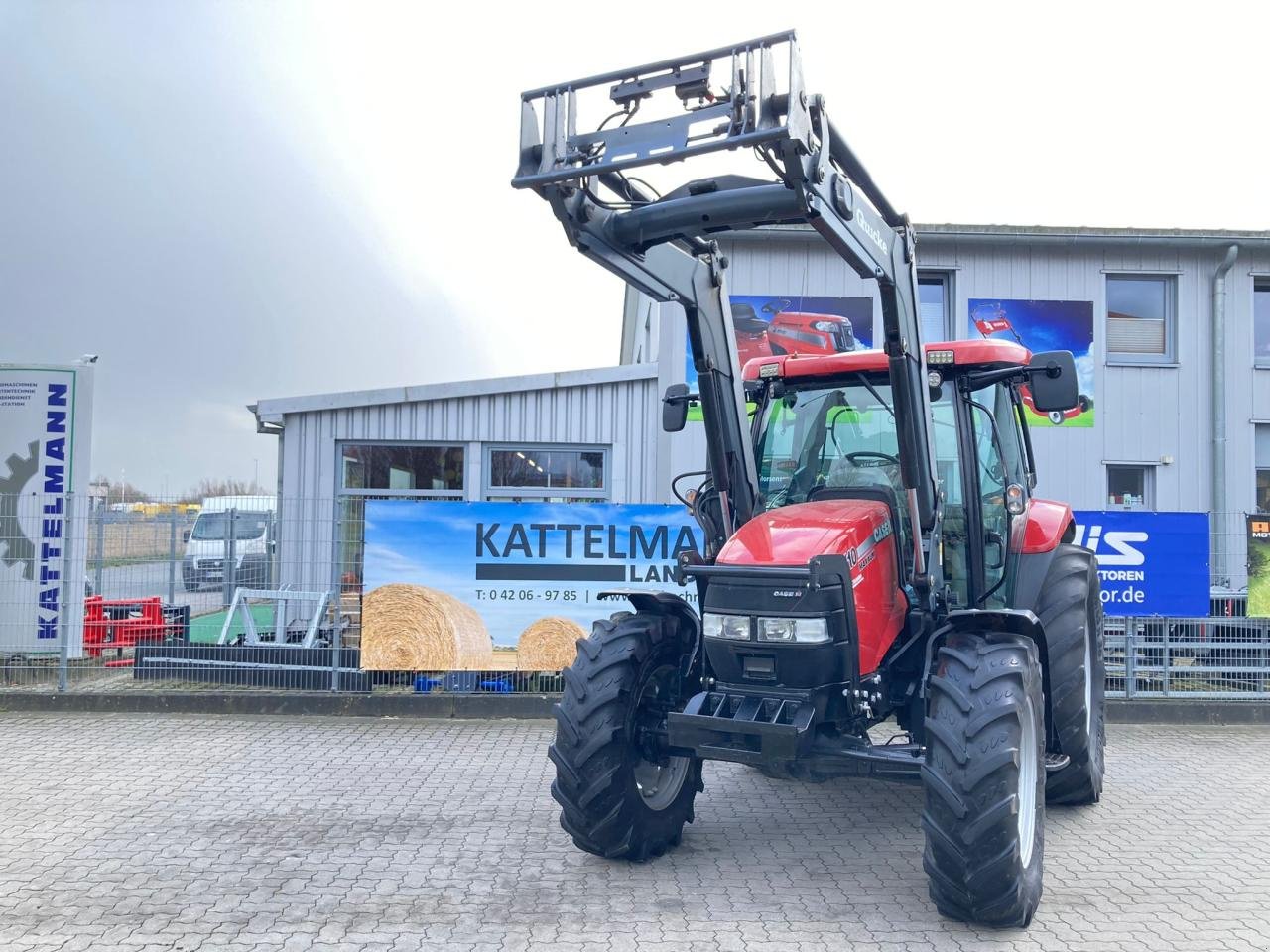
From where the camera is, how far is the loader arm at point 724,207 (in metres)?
3.72

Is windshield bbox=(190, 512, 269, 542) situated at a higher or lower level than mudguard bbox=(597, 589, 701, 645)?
higher

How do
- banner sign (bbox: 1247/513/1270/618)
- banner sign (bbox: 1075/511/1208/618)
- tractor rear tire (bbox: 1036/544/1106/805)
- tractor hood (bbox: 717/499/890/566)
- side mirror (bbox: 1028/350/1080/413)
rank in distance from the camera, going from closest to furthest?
1. tractor hood (bbox: 717/499/890/566)
2. side mirror (bbox: 1028/350/1080/413)
3. tractor rear tire (bbox: 1036/544/1106/805)
4. banner sign (bbox: 1075/511/1208/618)
5. banner sign (bbox: 1247/513/1270/618)

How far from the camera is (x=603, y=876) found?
4.66m

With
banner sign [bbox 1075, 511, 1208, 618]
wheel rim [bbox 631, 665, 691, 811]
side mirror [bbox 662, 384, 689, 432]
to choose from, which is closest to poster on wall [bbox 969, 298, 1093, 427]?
banner sign [bbox 1075, 511, 1208, 618]

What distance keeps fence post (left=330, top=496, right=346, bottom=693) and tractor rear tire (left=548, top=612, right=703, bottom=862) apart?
3985mm

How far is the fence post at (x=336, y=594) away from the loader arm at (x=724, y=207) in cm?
435

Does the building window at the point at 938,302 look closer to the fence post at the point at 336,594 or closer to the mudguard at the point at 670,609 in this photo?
the fence post at the point at 336,594

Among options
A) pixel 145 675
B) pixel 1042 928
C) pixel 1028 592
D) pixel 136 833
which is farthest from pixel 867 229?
pixel 145 675

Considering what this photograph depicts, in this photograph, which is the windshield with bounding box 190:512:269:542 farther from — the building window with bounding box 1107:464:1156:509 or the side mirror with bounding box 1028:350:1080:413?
the building window with bounding box 1107:464:1156:509

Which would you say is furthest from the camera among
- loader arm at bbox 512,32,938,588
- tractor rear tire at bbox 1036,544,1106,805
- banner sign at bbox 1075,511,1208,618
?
banner sign at bbox 1075,511,1208,618

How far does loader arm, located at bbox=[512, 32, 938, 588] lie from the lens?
12.2ft

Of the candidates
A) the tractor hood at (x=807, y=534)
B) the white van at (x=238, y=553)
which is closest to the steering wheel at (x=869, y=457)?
the tractor hood at (x=807, y=534)

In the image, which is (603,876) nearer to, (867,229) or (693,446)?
(867,229)

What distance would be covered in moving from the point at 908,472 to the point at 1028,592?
1551 millimetres
